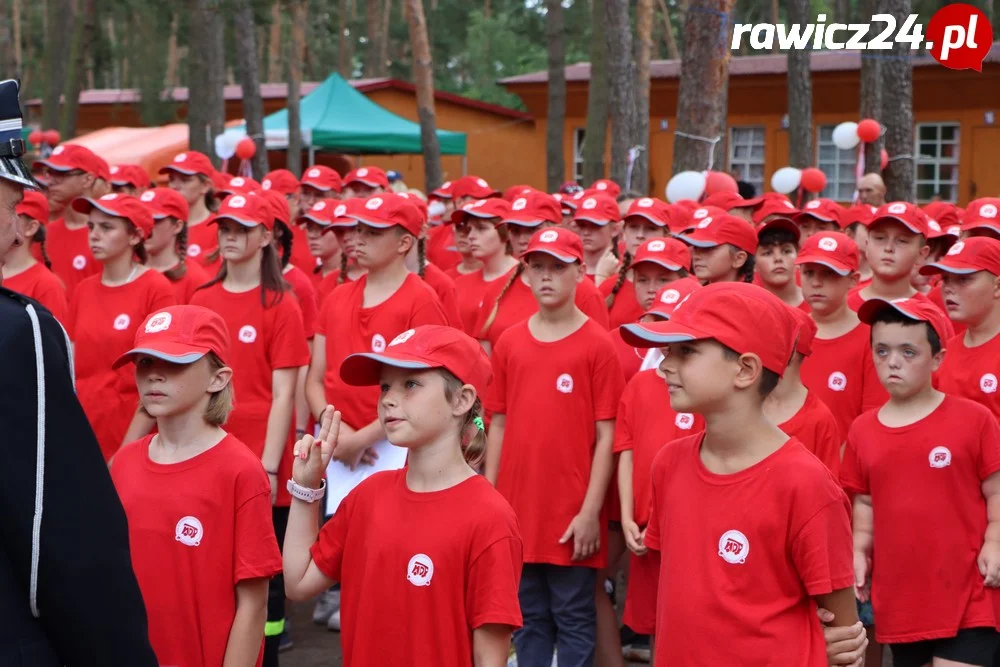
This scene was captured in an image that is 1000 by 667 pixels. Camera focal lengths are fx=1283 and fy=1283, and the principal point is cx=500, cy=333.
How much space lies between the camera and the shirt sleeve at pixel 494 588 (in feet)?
12.0

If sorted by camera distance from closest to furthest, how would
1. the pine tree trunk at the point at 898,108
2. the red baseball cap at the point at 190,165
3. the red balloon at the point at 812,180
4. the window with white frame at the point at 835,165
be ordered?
the red baseball cap at the point at 190,165 < the pine tree trunk at the point at 898,108 < the red balloon at the point at 812,180 < the window with white frame at the point at 835,165

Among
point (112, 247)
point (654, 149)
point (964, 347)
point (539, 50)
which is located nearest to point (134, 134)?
point (654, 149)

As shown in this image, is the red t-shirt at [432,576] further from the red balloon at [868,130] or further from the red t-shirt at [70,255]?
the red balloon at [868,130]

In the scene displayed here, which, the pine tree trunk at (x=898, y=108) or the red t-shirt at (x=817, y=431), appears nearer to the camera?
the red t-shirt at (x=817, y=431)

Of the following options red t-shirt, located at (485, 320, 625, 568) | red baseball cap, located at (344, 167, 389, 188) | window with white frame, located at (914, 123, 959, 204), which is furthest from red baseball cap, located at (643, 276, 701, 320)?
window with white frame, located at (914, 123, 959, 204)

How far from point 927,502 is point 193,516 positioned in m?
2.84

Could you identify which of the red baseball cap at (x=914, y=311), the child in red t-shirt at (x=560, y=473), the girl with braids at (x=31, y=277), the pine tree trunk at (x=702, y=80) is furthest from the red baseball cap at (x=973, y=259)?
the pine tree trunk at (x=702, y=80)

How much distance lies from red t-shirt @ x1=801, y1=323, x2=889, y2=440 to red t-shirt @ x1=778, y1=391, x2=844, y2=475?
3.81 ft

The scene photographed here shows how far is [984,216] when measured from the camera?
7570 millimetres

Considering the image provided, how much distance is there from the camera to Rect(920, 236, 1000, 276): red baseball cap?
5.94 metres

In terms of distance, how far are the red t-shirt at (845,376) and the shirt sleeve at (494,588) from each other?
9.19 feet

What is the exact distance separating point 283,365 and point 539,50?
5853 centimetres

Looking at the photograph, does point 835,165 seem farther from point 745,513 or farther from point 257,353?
point 745,513

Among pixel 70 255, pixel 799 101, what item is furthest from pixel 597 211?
pixel 799 101
